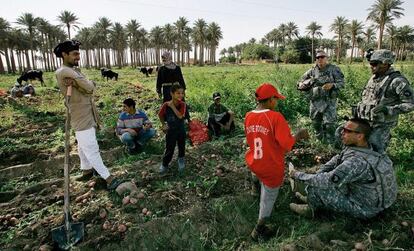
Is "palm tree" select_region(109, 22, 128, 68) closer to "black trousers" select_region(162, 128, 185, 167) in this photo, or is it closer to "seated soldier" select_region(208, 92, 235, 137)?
"seated soldier" select_region(208, 92, 235, 137)

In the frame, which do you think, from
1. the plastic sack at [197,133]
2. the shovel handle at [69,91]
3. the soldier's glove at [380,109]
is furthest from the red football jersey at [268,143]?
the plastic sack at [197,133]

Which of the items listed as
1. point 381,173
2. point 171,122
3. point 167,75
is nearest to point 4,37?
point 167,75

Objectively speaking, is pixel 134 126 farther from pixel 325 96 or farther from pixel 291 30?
pixel 291 30

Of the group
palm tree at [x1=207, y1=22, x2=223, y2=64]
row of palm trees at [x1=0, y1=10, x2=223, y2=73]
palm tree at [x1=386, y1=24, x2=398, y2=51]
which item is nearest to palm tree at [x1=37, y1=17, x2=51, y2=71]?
row of palm trees at [x1=0, y1=10, x2=223, y2=73]

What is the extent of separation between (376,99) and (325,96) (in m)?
1.54

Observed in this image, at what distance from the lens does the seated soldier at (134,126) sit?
5.76 metres

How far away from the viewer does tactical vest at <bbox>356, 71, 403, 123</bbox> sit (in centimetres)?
401

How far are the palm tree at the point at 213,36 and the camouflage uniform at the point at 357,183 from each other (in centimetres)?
6940

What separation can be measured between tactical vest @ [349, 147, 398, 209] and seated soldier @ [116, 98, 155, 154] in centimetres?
370

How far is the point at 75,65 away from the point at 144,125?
204 cm

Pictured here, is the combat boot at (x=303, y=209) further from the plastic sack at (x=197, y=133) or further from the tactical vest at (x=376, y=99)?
the plastic sack at (x=197, y=133)

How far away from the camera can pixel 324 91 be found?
18.5 ft

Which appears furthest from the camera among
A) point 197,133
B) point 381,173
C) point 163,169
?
point 197,133

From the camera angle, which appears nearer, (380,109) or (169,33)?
(380,109)
